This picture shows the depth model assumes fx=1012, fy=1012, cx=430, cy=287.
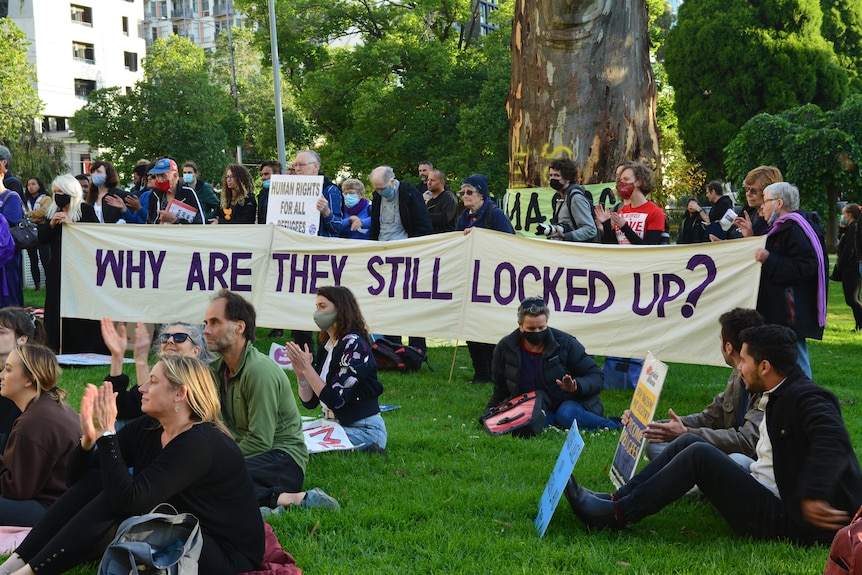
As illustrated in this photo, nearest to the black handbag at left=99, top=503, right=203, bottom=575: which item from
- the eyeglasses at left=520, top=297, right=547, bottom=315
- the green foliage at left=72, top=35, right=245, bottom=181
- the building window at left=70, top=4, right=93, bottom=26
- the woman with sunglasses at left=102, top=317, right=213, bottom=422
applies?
the woman with sunglasses at left=102, top=317, right=213, bottom=422

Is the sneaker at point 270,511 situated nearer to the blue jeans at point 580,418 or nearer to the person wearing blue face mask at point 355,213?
the blue jeans at point 580,418

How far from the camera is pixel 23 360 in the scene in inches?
212

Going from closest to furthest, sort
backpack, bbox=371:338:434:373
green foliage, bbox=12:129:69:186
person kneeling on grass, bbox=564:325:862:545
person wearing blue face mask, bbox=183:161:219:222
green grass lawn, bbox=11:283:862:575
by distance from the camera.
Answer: person kneeling on grass, bbox=564:325:862:545, green grass lawn, bbox=11:283:862:575, backpack, bbox=371:338:434:373, person wearing blue face mask, bbox=183:161:219:222, green foliage, bbox=12:129:69:186

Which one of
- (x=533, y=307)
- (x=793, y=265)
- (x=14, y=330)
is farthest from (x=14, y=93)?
(x=793, y=265)

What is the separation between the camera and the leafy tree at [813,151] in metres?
30.1

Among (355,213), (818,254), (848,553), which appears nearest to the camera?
(848,553)

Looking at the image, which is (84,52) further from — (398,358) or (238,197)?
(398,358)

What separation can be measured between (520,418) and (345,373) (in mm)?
1610

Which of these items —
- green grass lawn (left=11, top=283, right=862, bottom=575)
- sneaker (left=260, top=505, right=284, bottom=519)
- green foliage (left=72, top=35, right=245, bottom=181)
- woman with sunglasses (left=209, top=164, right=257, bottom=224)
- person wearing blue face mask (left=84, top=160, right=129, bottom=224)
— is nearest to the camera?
green grass lawn (left=11, top=283, right=862, bottom=575)

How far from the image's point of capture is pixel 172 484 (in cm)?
433

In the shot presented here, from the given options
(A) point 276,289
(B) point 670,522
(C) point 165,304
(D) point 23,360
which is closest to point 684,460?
(B) point 670,522

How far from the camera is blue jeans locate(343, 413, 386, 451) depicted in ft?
23.4

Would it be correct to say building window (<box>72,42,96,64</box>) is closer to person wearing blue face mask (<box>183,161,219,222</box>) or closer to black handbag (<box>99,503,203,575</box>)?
person wearing blue face mask (<box>183,161,219,222</box>)

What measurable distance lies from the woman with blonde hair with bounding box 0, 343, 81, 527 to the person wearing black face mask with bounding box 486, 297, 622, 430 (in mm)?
3655
